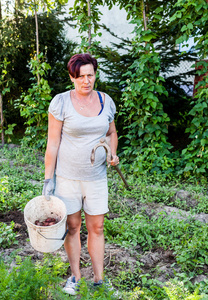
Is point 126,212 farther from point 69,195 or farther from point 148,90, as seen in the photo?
point 148,90

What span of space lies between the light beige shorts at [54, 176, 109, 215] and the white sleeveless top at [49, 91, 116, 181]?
0.04 metres

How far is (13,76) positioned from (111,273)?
17.5 feet

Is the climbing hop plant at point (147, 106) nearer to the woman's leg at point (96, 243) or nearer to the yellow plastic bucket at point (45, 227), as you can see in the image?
the woman's leg at point (96, 243)

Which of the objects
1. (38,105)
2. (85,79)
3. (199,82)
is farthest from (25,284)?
(38,105)

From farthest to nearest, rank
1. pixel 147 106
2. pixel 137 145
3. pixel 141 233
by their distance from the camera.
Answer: pixel 137 145
pixel 147 106
pixel 141 233

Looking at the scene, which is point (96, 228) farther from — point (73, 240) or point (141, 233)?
point (141, 233)

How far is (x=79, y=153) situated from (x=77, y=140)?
87 mm

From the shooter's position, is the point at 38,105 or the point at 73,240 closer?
the point at 73,240

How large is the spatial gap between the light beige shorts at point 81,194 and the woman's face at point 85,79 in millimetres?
608

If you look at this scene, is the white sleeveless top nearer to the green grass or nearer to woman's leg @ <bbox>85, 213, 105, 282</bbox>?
woman's leg @ <bbox>85, 213, 105, 282</bbox>

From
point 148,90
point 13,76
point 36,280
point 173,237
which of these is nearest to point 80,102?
point 36,280

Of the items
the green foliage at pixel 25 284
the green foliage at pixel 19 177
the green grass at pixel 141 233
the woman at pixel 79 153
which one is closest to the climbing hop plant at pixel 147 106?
the green grass at pixel 141 233

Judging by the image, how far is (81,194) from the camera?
86.1 inches

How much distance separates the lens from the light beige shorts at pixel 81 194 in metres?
2.14
